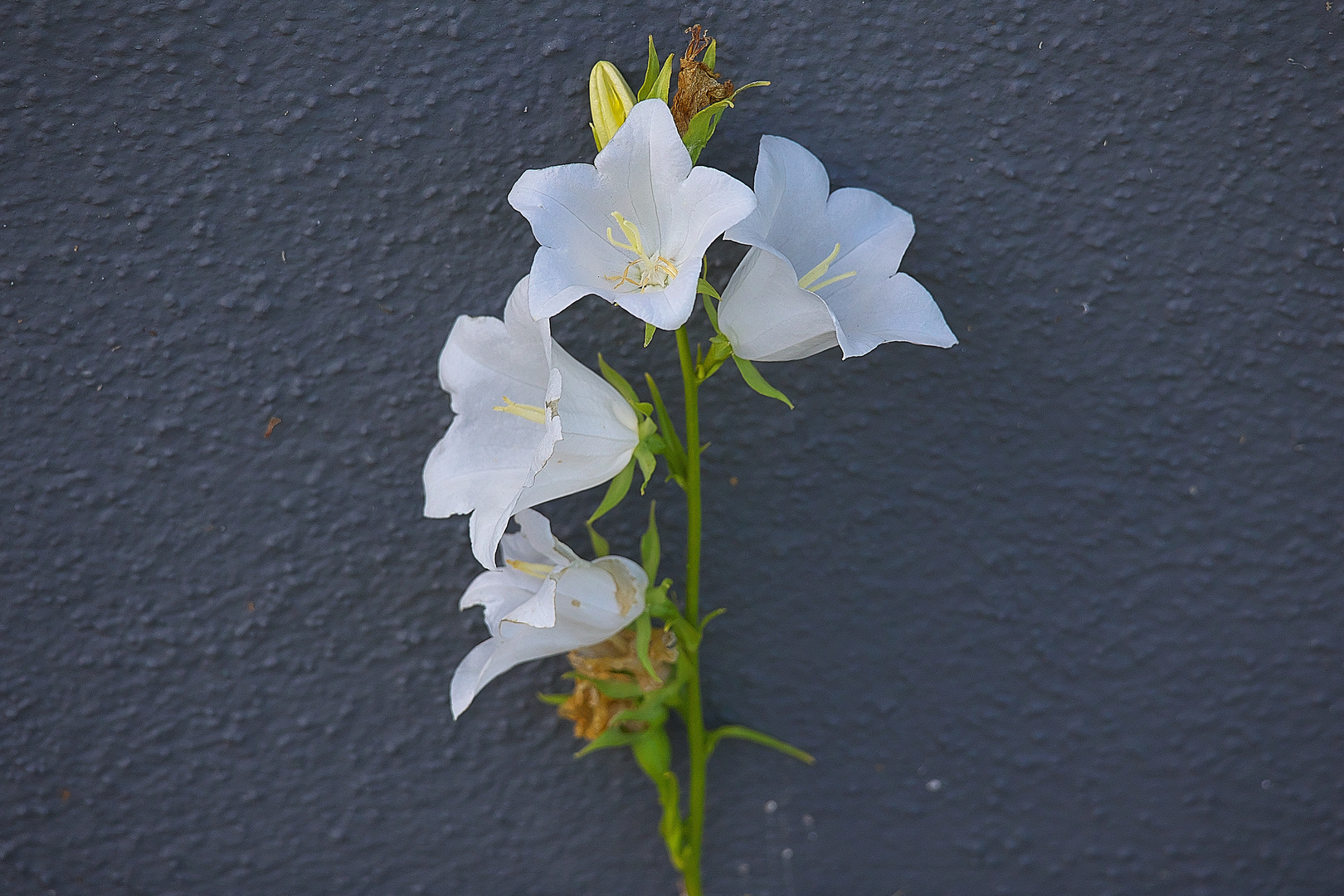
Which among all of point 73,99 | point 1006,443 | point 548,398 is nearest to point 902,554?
point 1006,443

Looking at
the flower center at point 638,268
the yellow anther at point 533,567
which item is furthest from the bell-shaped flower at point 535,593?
the flower center at point 638,268

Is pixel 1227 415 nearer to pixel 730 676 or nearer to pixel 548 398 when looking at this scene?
pixel 730 676

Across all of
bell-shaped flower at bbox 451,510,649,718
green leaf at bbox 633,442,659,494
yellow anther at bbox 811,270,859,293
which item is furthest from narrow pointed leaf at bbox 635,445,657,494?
yellow anther at bbox 811,270,859,293

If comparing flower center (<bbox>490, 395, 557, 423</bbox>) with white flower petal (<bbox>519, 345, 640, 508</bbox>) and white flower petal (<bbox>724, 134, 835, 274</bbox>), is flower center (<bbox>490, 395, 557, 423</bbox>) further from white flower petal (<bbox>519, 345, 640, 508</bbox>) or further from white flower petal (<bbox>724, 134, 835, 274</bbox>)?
white flower petal (<bbox>724, 134, 835, 274</bbox>)

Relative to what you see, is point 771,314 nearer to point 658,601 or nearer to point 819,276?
point 819,276

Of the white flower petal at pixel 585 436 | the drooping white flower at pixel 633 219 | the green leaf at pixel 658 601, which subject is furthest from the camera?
the green leaf at pixel 658 601

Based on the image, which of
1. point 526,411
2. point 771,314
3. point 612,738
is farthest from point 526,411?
point 612,738

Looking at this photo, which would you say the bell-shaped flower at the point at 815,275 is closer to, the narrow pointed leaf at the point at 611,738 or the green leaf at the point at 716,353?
the green leaf at the point at 716,353
